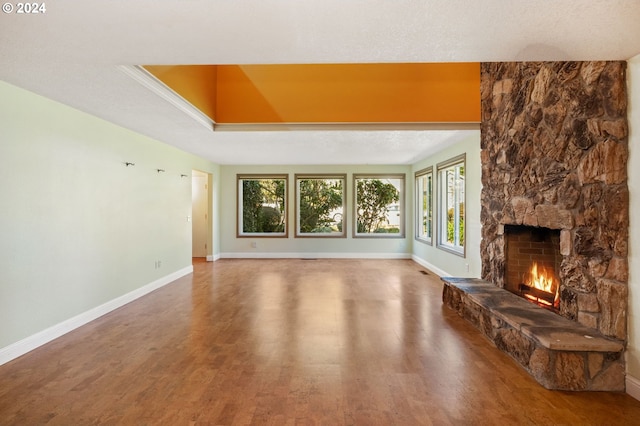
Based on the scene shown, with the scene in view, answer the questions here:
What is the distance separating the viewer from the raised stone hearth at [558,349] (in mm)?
2479

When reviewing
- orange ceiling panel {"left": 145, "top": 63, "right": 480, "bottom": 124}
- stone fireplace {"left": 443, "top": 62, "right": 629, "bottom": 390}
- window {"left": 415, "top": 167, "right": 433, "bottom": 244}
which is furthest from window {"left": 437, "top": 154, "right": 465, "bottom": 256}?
stone fireplace {"left": 443, "top": 62, "right": 629, "bottom": 390}

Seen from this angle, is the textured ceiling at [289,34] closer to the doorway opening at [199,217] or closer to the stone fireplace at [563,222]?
the stone fireplace at [563,222]

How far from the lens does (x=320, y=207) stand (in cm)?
913

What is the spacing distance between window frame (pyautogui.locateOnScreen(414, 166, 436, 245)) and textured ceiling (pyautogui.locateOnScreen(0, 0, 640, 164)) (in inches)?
200

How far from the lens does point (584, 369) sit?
2.50 m

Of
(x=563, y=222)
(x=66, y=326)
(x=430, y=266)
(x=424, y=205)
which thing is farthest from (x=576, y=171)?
(x=424, y=205)

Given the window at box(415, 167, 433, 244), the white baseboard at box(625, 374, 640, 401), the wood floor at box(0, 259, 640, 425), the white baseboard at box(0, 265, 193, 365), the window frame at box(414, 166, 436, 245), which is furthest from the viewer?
the window at box(415, 167, 433, 244)

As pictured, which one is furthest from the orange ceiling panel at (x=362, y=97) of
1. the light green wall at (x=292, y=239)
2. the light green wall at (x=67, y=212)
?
the light green wall at (x=292, y=239)

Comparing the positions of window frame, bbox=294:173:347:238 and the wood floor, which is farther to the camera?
window frame, bbox=294:173:347:238

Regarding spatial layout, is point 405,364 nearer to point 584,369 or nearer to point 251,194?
point 584,369

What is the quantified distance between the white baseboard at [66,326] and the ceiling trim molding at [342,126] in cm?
268

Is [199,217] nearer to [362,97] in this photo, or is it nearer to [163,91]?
[362,97]

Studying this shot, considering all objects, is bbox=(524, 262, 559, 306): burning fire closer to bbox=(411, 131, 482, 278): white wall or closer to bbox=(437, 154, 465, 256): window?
bbox=(411, 131, 482, 278): white wall

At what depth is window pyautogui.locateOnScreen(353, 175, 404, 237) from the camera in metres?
9.03
